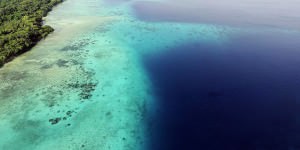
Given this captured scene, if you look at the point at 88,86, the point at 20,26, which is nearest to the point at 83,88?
the point at 88,86

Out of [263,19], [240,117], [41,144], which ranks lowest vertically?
[41,144]

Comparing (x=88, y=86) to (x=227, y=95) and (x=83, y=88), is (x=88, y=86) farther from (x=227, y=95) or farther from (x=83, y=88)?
(x=227, y=95)

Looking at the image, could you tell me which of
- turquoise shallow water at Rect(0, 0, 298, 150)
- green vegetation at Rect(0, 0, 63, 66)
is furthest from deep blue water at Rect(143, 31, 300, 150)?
green vegetation at Rect(0, 0, 63, 66)

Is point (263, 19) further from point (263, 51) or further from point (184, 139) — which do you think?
point (184, 139)

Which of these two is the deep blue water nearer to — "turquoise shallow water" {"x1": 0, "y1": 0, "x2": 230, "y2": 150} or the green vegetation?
"turquoise shallow water" {"x1": 0, "y1": 0, "x2": 230, "y2": 150}

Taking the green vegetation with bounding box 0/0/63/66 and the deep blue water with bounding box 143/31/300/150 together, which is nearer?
the deep blue water with bounding box 143/31/300/150

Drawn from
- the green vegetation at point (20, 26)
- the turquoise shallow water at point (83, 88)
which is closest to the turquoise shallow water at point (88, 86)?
the turquoise shallow water at point (83, 88)

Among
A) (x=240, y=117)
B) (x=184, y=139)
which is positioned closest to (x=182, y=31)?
(x=240, y=117)
